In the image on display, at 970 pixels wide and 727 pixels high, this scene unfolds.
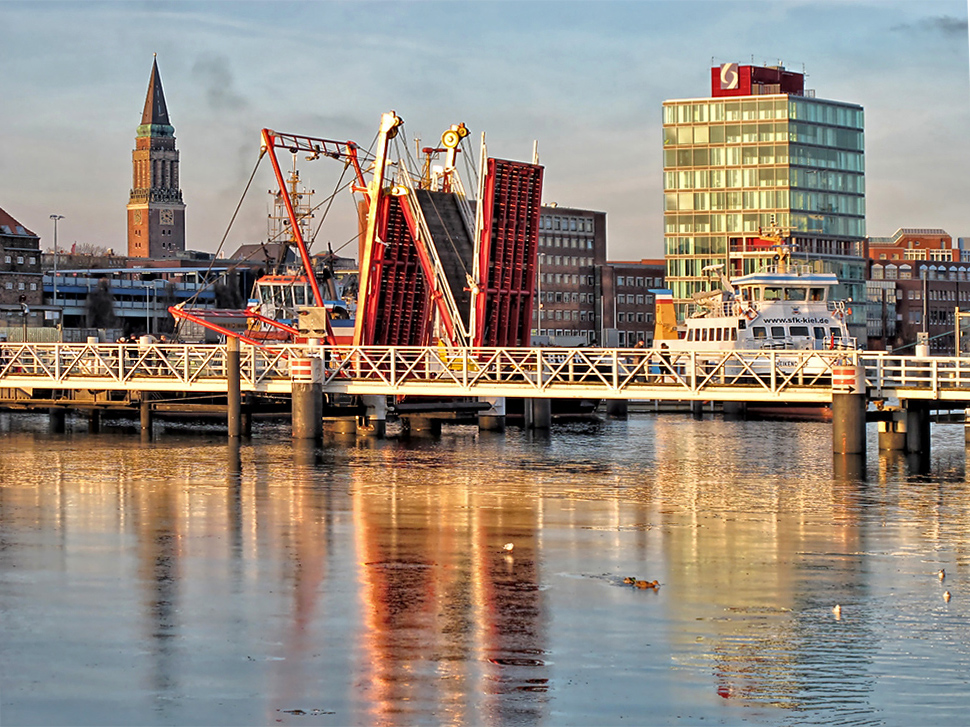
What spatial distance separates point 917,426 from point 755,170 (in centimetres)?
8660

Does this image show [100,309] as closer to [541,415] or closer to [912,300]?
[912,300]

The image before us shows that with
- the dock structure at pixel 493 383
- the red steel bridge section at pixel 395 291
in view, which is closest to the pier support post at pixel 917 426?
the dock structure at pixel 493 383

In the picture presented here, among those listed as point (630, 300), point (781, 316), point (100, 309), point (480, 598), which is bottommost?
point (480, 598)

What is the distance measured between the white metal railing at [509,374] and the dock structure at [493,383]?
50mm

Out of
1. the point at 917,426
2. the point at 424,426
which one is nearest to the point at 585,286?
the point at 424,426

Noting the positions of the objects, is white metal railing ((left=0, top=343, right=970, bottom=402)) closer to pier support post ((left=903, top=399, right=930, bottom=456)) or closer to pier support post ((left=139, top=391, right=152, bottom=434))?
pier support post ((left=903, top=399, right=930, bottom=456))

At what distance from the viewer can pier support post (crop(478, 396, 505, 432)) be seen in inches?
2034

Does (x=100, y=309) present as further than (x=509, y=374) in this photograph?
Yes

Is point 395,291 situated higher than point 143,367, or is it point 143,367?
point 395,291

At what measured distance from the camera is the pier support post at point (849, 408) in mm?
36062

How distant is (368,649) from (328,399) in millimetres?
33289

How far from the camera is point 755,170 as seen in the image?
124m

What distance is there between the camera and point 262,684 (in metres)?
13.8

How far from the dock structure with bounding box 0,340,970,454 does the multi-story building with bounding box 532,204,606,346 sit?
9510 centimetres
